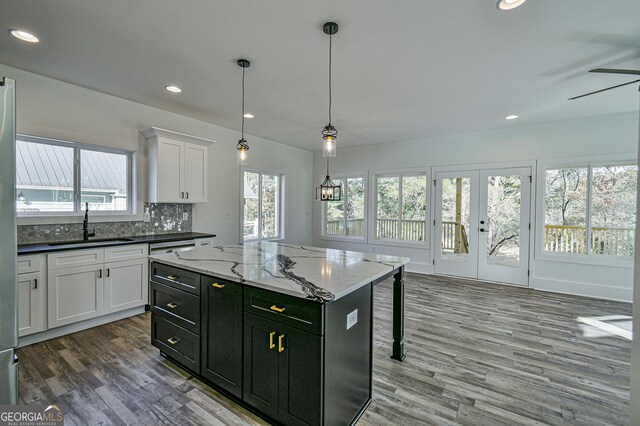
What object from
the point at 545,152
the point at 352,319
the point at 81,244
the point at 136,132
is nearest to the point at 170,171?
the point at 136,132

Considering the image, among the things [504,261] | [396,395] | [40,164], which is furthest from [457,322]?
[40,164]

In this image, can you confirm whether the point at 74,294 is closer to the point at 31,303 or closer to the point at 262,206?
the point at 31,303

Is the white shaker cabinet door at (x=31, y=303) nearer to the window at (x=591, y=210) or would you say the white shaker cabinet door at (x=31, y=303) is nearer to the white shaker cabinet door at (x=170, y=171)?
the white shaker cabinet door at (x=170, y=171)

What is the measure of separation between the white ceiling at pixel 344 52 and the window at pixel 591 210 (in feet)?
3.28

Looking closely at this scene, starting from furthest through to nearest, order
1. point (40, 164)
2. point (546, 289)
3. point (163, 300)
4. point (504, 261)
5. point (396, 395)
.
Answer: point (504, 261)
point (546, 289)
point (40, 164)
point (163, 300)
point (396, 395)

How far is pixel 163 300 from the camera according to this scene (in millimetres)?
2395

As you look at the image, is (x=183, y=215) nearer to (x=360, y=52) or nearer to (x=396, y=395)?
(x=360, y=52)

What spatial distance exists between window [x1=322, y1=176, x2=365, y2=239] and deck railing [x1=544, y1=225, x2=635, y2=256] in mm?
3451

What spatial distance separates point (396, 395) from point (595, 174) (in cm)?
477

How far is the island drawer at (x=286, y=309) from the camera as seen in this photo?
150cm

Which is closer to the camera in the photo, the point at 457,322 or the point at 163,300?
the point at 163,300

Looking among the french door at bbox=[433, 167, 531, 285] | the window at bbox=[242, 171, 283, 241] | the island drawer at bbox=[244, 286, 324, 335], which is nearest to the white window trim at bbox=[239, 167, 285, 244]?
the window at bbox=[242, 171, 283, 241]

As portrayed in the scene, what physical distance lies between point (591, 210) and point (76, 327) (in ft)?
23.3

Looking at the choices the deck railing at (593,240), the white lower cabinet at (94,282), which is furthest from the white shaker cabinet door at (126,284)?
the deck railing at (593,240)
